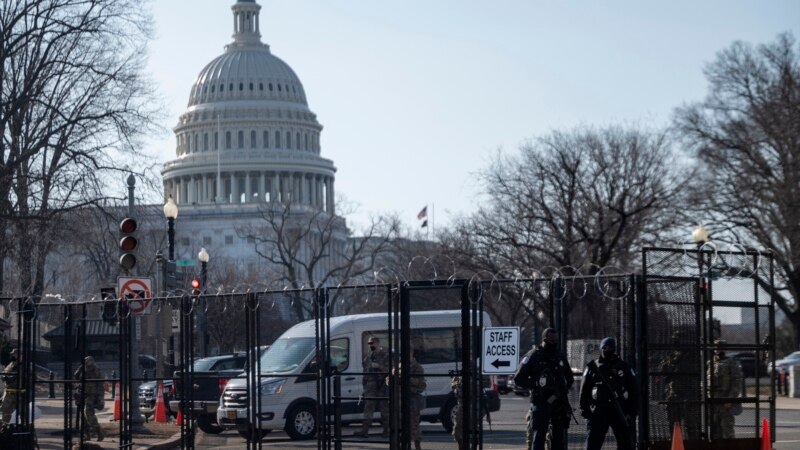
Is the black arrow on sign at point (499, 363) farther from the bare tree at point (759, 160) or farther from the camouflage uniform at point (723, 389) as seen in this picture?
the bare tree at point (759, 160)

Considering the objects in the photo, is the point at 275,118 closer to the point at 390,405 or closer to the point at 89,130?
the point at 89,130

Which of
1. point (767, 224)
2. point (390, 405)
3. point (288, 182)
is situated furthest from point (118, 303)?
point (288, 182)

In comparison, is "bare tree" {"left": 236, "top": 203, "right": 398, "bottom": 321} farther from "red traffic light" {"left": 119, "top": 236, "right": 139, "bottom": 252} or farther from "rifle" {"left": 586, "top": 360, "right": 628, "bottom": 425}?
"rifle" {"left": 586, "top": 360, "right": 628, "bottom": 425}

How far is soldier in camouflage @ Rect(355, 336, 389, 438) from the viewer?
2311 centimetres

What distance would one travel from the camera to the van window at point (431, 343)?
26.7 metres

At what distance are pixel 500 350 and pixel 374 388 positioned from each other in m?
4.07

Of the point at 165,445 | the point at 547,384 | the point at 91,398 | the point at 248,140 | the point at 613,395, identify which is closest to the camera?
the point at 613,395

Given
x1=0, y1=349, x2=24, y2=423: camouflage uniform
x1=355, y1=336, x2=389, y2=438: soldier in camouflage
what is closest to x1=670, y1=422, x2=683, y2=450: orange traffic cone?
x1=355, y1=336, x2=389, y2=438: soldier in camouflage

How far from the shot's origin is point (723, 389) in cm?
2241

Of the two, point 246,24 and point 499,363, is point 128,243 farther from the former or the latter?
point 246,24

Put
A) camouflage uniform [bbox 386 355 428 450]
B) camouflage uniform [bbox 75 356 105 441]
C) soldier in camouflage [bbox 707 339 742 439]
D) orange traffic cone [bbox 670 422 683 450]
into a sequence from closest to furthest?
orange traffic cone [bbox 670 422 683 450] < soldier in camouflage [bbox 707 339 742 439] < camouflage uniform [bbox 386 355 428 450] < camouflage uniform [bbox 75 356 105 441]

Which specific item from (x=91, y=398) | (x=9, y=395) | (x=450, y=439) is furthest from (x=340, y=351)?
(x=9, y=395)

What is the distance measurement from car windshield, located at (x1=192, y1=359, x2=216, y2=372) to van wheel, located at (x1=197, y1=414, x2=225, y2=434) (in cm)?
438

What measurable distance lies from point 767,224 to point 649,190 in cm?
576
